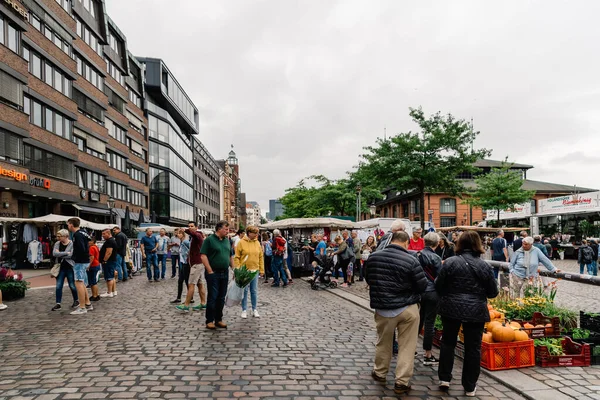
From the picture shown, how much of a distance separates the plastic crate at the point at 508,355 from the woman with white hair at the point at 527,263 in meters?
2.81

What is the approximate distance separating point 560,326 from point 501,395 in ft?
6.37

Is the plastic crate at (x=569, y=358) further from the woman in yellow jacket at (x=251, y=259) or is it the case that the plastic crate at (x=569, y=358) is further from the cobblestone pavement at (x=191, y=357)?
the woman in yellow jacket at (x=251, y=259)

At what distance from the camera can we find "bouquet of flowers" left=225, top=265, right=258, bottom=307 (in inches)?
326

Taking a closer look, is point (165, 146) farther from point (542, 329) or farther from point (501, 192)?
point (542, 329)

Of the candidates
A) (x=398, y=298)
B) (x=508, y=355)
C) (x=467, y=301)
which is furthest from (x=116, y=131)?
(x=467, y=301)

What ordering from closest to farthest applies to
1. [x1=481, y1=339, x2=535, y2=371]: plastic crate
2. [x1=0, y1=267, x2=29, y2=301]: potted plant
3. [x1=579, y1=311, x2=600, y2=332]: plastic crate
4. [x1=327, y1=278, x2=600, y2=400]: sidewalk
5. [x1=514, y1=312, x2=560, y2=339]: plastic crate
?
[x1=327, y1=278, x2=600, y2=400]: sidewalk
[x1=481, y1=339, x2=535, y2=371]: plastic crate
[x1=514, y1=312, x2=560, y2=339]: plastic crate
[x1=579, y1=311, x2=600, y2=332]: plastic crate
[x1=0, y1=267, x2=29, y2=301]: potted plant

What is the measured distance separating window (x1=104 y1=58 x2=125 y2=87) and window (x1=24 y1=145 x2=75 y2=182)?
13.1 m

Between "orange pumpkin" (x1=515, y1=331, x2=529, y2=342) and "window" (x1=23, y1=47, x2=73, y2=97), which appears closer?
"orange pumpkin" (x1=515, y1=331, x2=529, y2=342)

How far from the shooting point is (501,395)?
15.6 ft

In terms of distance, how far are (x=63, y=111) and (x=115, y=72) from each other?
14.1 meters

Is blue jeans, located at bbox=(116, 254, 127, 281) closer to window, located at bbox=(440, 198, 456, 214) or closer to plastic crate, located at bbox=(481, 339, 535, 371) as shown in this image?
plastic crate, located at bbox=(481, 339, 535, 371)

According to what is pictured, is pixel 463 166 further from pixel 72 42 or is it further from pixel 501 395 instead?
pixel 501 395

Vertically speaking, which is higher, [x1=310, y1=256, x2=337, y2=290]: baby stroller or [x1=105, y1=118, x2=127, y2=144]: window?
[x1=105, y1=118, x2=127, y2=144]: window

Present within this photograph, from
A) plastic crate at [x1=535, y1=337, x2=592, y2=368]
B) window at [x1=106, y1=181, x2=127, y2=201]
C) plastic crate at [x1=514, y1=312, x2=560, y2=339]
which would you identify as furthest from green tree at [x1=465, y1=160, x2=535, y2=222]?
plastic crate at [x1=535, y1=337, x2=592, y2=368]
